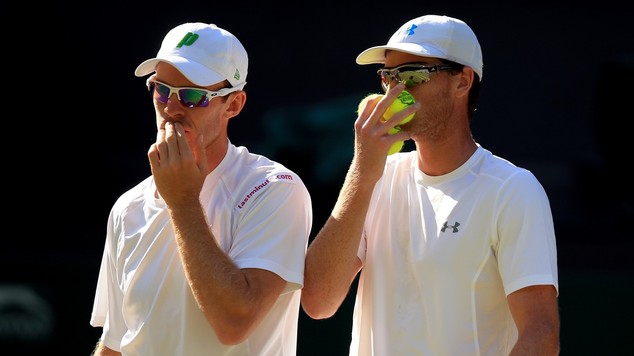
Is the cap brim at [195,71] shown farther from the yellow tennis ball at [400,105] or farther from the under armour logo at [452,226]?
the under armour logo at [452,226]

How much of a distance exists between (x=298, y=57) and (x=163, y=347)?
242 centimetres

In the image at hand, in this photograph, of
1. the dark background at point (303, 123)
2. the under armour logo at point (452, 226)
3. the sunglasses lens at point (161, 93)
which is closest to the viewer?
the under armour logo at point (452, 226)

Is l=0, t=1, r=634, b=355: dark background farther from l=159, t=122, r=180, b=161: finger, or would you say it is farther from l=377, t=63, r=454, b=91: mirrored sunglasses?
l=159, t=122, r=180, b=161: finger

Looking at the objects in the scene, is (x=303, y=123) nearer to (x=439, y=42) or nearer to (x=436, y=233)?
(x=439, y=42)

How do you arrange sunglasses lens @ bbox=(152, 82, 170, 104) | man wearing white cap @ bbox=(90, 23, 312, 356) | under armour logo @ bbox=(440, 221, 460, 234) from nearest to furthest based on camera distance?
man wearing white cap @ bbox=(90, 23, 312, 356) → under armour logo @ bbox=(440, 221, 460, 234) → sunglasses lens @ bbox=(152, 82, 170, 104)

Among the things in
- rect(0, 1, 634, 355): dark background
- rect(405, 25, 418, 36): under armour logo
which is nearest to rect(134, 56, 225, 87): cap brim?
rect(405, 25, 418, 36): under armour logo

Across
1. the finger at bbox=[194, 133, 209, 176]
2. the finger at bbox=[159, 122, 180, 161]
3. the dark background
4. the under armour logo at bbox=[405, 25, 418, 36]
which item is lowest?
the dark background

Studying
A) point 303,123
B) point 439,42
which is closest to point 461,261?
point 439,42

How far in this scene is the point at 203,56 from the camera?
10.7ft

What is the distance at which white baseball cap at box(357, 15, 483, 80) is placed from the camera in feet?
10.7

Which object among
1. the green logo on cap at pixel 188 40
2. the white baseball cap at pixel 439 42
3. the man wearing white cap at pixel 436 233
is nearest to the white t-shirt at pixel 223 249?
the man wearing white cap at pixel 436 233

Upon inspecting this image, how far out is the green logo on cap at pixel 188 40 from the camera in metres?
3.29

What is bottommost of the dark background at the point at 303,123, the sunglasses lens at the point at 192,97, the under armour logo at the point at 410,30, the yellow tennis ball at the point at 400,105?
the dark background at the point at 303,123

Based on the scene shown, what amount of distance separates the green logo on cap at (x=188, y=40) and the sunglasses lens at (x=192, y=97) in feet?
0.50
